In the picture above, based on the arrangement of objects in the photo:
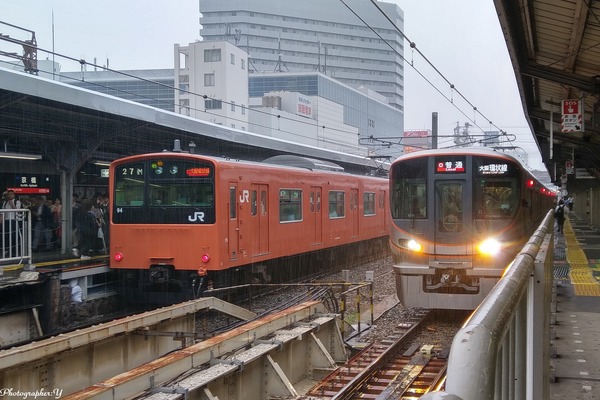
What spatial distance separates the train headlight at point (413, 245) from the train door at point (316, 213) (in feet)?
18.1

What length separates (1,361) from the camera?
191 inches

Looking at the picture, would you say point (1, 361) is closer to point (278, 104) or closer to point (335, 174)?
point (335, 174)

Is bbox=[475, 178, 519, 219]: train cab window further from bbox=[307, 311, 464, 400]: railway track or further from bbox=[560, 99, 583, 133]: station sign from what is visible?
bbox=[560, 99, 583, 133]: station sign

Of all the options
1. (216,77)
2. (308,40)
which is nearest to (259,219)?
(216,77)

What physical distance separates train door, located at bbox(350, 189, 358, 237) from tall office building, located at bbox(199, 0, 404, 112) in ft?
159

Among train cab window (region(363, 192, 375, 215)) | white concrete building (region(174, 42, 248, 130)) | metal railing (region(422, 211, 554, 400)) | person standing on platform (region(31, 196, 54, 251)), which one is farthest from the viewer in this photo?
white concrete building (region(174, 42, 248, 130))

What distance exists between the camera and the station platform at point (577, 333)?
16.7 feet

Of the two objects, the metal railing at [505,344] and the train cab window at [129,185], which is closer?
the metal railing at [505,344]

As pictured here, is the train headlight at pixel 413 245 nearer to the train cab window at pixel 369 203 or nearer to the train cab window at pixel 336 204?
the train cab window at pixel 336 204

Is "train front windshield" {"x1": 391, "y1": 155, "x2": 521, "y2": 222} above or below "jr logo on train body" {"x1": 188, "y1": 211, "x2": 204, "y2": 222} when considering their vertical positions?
above

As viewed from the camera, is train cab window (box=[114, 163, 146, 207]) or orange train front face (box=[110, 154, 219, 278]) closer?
orange train front face (box=[110, 154, 219, 278])

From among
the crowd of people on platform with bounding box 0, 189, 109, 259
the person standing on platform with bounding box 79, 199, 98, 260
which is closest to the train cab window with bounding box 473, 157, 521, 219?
the crowd of people on platform with bounding box 0, 189, 109, 259

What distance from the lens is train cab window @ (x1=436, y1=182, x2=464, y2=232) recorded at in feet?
28.0

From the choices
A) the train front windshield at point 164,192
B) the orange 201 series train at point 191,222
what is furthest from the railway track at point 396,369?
the train front windshield at point 164,192
